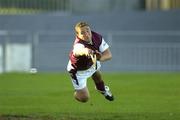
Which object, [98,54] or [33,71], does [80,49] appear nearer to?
[98,54]

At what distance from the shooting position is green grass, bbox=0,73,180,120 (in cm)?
1570

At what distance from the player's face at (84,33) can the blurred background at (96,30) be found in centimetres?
1865

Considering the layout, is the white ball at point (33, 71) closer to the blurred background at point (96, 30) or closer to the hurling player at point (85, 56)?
the blurred background at point (96, 30)

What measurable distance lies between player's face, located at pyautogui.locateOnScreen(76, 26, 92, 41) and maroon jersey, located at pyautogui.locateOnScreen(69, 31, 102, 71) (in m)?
0.09

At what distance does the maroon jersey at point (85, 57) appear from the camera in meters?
14.8

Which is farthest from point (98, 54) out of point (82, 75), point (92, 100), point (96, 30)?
point (96, 30)

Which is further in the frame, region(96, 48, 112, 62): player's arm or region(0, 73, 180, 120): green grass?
region(0, 73, 180, 120): green grass

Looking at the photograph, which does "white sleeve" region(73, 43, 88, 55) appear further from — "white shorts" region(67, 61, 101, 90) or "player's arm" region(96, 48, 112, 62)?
"white shorts" region(67, 61, 101, 90)

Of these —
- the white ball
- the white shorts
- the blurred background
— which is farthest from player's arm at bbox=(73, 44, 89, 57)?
the blurred background

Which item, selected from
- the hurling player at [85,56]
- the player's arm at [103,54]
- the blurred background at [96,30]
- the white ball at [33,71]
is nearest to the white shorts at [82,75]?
the hurling player at [85,56]

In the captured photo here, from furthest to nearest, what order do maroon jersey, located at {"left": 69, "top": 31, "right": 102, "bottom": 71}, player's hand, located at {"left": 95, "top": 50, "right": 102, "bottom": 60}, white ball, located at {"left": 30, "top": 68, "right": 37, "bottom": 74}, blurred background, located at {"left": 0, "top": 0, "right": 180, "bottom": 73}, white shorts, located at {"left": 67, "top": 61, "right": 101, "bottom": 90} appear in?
1. blurred background, located at {"left": 0, "top": 0, "right": 180, "bottom": 73}
2. white ball, located at {"left": 30, "top": 68, "right": 37, "bottom": 74}
3. white shorts, located at {"left": 67, "top": 61, "right": 101, "bottom": 90}
4. maroon jersey, located at {"left": 69, "top": 31, "right": 102, "bottom": 71}
5. player's hand, located at {"left": 95, "top": 50, "right": 102, "bottom": 60}

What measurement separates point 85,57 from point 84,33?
2.23 feet

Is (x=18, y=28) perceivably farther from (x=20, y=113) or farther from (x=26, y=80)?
(x=20, y=113)

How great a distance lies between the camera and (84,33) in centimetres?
1470
